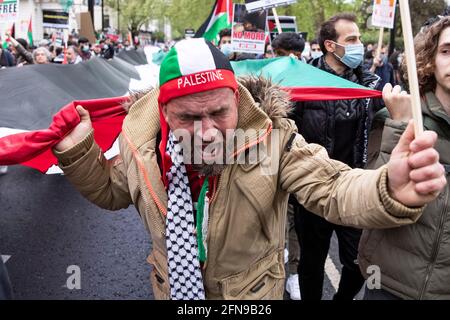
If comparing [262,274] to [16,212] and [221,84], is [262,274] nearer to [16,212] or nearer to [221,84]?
[221,84]

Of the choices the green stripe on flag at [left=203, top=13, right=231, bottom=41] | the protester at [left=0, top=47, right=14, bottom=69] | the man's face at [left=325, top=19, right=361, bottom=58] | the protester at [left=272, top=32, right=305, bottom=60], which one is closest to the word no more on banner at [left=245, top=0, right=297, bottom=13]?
the protester at [left=272, top=32, right=305, bottom=60]

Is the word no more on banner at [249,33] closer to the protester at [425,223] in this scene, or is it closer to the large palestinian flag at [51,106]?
the large palestinian flag at [51,106]

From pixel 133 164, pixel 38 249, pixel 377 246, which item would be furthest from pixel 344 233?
pixel 38 249

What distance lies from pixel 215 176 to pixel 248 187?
5.3 inches

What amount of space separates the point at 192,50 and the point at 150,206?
0.63 meters

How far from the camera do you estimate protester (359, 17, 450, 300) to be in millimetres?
1727

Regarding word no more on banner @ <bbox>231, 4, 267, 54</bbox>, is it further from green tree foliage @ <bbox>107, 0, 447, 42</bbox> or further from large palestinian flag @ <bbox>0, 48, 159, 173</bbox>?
large palestinian flag @ <bbox>0, 48, 159, 173</bbox>

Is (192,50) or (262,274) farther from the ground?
(192,50)

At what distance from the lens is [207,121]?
1676 mm

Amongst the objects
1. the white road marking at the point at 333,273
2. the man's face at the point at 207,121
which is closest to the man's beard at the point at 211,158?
the man's face at the point at 207,121

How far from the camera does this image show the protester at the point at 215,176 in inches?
66.1

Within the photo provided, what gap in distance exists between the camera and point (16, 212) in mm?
5746

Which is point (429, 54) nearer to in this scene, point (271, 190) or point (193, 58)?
point (271, 190)

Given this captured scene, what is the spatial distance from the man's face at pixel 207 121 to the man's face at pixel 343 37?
174 centimetres
